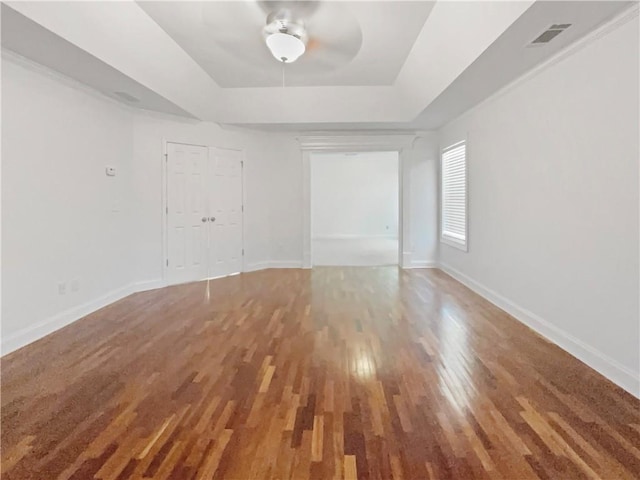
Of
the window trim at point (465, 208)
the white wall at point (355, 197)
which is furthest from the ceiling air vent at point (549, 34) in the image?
the white wall at point (355, 197)

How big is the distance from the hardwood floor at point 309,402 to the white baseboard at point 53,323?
0.11 metres

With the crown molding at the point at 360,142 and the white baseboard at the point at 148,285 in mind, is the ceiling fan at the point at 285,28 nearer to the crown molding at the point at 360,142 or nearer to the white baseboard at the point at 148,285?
the crown molding at the point at 360,142

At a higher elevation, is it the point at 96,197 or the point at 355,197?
the point at 355,197

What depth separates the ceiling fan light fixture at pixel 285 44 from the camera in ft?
12.6

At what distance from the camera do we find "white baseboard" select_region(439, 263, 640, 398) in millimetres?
2650

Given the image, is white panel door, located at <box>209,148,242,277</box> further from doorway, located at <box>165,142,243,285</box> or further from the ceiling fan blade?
the ceiling fan blade

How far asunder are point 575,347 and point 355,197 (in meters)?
10.7

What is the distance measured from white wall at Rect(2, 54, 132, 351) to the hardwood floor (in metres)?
0.38

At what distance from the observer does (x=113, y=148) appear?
509 centimetres

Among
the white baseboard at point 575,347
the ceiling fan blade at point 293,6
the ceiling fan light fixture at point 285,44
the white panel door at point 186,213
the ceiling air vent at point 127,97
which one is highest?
the ceiling fan blade at point 293,6

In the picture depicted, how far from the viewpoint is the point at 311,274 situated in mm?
7055

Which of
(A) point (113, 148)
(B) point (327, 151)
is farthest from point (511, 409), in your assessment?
(B) point (327, 151)

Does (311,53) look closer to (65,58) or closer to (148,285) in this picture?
(65,58)

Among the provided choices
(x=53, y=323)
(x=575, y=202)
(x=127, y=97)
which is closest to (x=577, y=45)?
(x=575, y=202)
